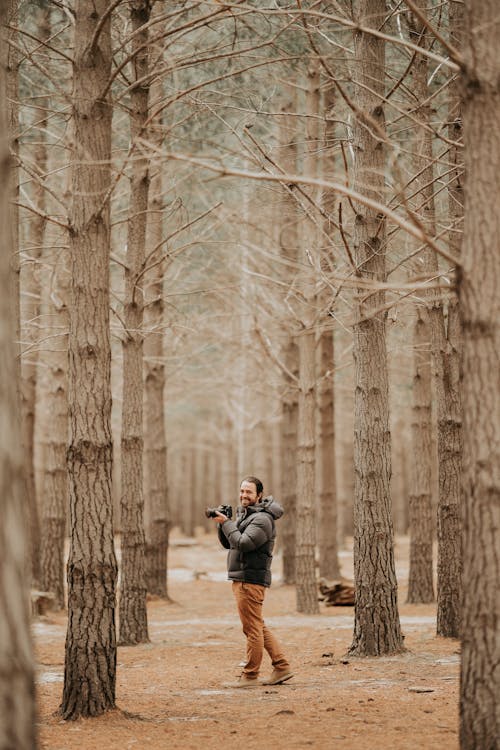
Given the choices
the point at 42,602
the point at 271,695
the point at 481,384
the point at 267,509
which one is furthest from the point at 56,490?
the point at 481,384

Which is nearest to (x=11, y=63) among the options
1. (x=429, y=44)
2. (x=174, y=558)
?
(x=429, y=44)

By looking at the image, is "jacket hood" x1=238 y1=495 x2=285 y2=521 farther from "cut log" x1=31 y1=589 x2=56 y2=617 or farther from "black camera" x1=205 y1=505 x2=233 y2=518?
"cut log" x1=31 y1=589 x2=56 y2=617

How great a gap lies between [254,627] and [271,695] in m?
0.60

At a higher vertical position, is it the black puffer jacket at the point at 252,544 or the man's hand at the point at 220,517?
the man's hand at the point at 220,517

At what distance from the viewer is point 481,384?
14.9 ft

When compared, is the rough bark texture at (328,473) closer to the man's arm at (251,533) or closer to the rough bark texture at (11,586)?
the man's arm at (251,533)

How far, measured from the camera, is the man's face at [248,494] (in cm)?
775

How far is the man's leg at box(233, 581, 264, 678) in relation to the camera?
7.60 meters

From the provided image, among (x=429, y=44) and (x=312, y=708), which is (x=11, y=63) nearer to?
(x=429, y=44)

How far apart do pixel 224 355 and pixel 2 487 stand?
19459 millimetres

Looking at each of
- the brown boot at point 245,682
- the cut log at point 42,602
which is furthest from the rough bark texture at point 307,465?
the brown boot at point 245,682

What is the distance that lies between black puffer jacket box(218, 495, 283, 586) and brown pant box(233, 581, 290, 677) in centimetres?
9

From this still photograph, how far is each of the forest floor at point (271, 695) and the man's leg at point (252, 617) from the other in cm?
25

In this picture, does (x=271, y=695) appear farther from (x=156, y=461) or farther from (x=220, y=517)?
(x=156, y=461)
